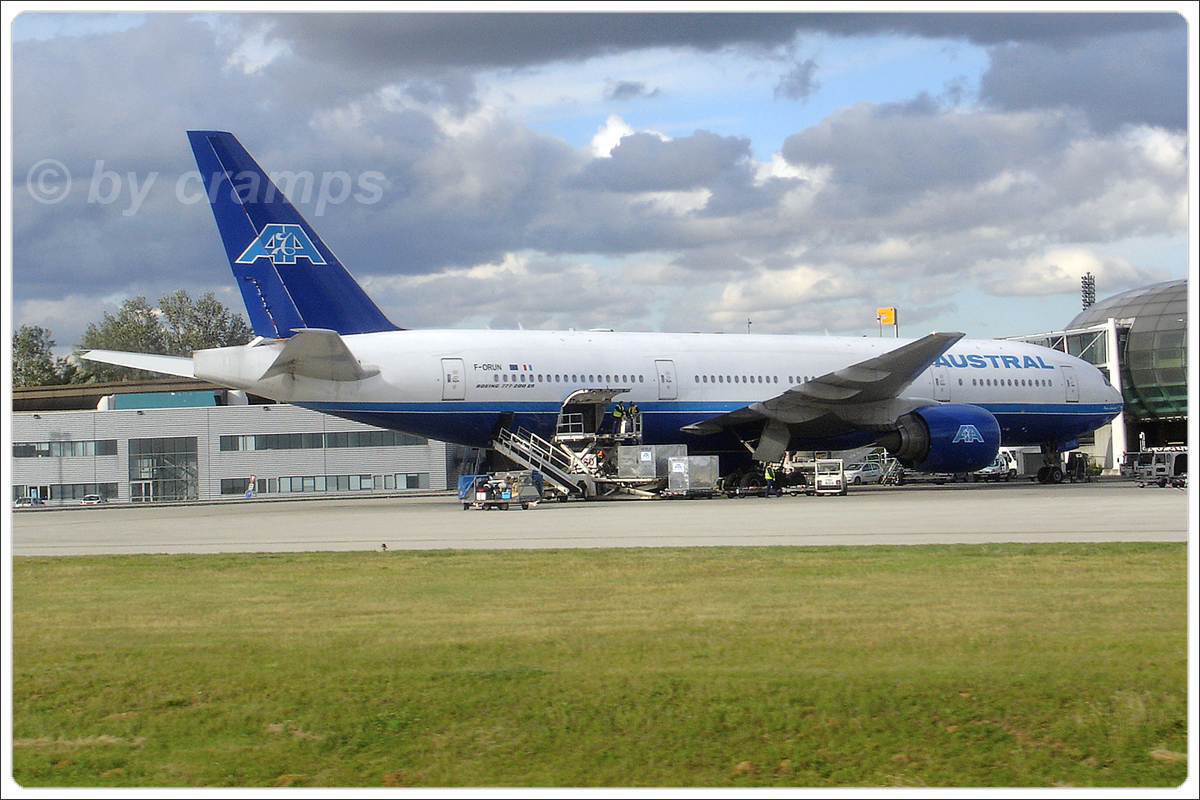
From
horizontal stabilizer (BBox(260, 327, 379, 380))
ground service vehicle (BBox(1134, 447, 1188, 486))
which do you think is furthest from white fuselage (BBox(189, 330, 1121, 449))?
ground service vehicle (BBox(1134, 447, 1188, 486))

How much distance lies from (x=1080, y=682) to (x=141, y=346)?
116067mm

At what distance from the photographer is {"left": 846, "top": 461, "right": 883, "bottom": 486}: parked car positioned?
185ft

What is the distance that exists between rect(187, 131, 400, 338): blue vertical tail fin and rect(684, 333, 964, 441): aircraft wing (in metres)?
11.9

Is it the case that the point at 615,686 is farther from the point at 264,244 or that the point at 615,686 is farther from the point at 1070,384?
the point at 1070,384

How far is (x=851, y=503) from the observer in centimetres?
2953

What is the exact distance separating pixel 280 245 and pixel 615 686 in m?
24.8

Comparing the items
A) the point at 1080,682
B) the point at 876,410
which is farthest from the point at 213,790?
the point at 876,410

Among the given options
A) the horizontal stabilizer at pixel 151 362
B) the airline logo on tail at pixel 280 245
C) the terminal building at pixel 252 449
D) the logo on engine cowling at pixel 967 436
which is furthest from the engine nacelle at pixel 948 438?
the terminal building at pixel 252 449

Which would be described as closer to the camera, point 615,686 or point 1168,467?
point 615,686

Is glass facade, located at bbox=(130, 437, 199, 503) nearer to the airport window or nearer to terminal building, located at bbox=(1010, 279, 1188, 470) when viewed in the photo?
the airport window

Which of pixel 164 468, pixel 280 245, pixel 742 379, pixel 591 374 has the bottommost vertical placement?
pixel 164 468

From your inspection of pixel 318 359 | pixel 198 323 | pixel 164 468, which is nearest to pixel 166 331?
pixel 198 323

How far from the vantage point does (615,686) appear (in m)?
8.84

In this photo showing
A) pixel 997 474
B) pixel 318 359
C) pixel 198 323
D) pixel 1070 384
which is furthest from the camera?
pixel 198 323
